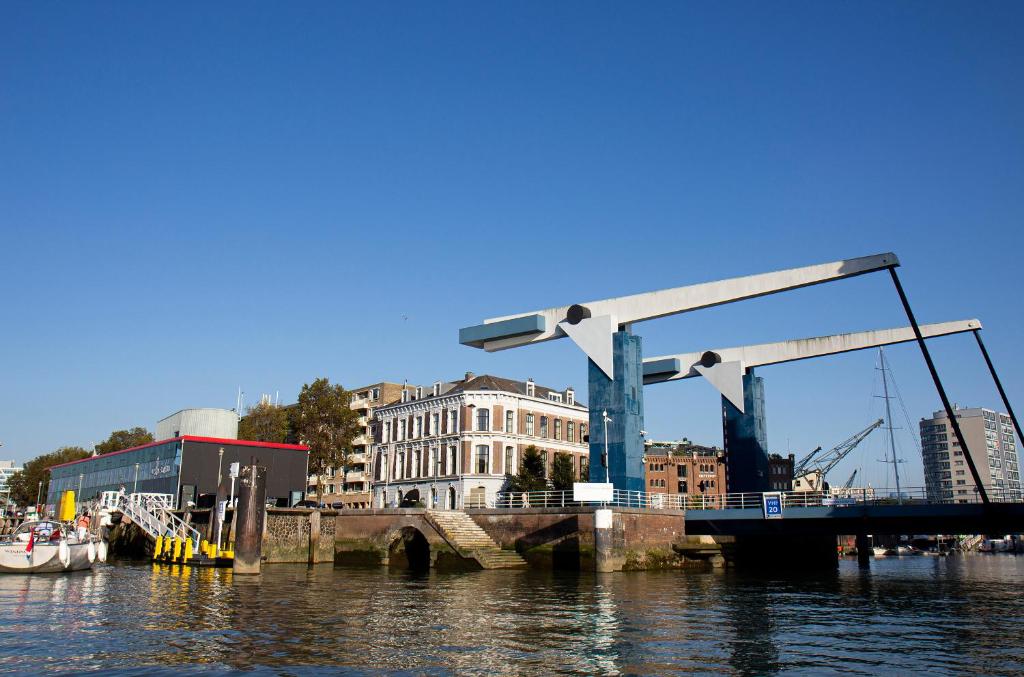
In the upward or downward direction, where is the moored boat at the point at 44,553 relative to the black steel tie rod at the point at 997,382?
downward

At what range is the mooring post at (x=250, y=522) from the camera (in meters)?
36.6

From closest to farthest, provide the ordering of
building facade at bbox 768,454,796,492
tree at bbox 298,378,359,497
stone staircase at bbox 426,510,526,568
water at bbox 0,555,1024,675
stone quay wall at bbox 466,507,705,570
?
water at bbox 0,555,1024,675, stone quay wall at bbox 466,507,705,570, stone staircase at bbox 426,510,526,568, tree at bbox 298,378,359,497, building facade at bbox 768,454,796,492

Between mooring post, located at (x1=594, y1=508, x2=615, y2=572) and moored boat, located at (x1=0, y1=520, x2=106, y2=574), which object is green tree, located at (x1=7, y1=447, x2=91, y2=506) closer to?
moored boat, located at (x1=0, y1=520, x2=106, y2=574)

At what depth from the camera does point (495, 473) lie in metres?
68.9

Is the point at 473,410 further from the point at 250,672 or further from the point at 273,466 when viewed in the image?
the point at 250,672

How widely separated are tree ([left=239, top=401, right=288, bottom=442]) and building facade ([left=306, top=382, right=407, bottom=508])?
7.85 meters

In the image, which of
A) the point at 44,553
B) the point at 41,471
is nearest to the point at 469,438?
the point at 44,553

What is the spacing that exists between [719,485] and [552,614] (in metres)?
97.8

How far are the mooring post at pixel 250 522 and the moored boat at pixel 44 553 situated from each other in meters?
8.00

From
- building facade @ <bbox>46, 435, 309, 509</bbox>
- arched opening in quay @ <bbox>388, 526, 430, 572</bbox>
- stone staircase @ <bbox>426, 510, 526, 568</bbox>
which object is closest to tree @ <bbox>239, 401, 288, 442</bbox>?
building facade @ <bbox>46, 435, 309, 509</bbox>

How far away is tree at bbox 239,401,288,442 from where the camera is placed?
282 ft

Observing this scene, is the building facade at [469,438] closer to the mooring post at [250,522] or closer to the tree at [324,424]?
the tree at [324,424]

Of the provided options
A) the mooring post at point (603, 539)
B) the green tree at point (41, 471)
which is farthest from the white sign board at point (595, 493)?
the green tree at point (41, 471)

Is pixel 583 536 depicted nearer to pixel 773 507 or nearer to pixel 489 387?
pixel 773 507
